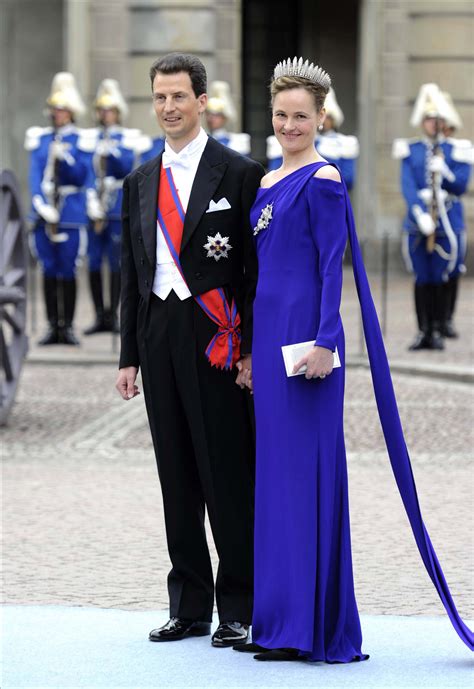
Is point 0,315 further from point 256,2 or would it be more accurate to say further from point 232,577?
point 256,2

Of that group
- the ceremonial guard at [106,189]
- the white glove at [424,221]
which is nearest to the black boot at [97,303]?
the ceremonial guard at [106,189]

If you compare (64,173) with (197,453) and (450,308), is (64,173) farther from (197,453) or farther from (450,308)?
(197,453)

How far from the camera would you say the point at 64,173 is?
1402cm

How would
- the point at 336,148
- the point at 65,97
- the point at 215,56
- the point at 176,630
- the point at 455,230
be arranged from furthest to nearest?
the point at 215,56
the point at 336,148
the point at 65,97
the point at 455,230
the point at 176,630

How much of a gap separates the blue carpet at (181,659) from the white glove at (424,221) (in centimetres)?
822

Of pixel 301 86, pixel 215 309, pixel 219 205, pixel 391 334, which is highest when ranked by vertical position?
pixel 301 86

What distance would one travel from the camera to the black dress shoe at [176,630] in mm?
5242

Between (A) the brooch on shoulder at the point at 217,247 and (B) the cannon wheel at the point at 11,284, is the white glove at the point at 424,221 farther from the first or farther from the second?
(A) the brooch on shoulder at the point at 217,247

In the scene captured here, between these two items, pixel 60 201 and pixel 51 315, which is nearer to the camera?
pixel 51 315

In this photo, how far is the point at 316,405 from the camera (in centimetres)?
494

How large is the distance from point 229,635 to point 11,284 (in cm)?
531

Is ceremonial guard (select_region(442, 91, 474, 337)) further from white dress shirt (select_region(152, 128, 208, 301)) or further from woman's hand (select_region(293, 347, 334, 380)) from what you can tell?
woman's hand (select_region(293, 347, 334, 380))

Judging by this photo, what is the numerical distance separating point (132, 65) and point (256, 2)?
3.27 metres

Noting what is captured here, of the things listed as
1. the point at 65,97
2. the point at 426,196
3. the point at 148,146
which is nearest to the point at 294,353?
the point at 426,196
